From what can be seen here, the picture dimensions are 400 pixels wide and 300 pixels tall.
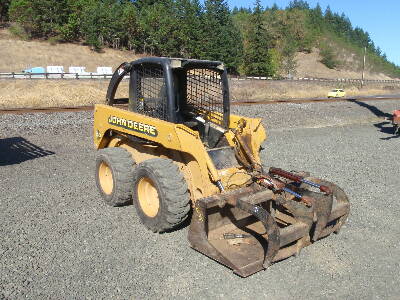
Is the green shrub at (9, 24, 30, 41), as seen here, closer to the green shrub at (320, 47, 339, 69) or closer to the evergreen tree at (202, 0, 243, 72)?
the evergreen tree at (202, 0, 243, 72)

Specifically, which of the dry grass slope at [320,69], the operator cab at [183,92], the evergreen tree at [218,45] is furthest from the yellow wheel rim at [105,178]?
the dry grass slope at [320,69]

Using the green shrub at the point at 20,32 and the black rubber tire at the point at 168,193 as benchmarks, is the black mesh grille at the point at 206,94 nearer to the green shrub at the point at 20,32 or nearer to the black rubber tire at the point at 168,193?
the black rubber tire at the point at 168,193

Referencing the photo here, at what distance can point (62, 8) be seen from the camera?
60.8 metres

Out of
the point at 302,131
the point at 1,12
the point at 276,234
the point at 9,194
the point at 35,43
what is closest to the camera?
the point at 276,234

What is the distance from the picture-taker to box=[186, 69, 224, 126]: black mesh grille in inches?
247

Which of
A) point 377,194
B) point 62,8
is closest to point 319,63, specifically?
point 62,8

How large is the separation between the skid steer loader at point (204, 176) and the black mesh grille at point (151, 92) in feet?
0.05

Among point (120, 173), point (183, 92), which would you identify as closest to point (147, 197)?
point (120, 173)

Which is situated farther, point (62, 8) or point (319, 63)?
point (319, 63)

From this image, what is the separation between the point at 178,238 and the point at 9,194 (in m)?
3.37

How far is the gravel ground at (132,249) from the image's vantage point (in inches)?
170

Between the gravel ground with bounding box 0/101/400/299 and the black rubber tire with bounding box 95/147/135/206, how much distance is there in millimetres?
191

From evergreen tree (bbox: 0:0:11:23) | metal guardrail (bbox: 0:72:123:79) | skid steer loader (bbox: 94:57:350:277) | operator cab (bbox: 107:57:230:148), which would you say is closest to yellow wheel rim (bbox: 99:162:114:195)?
skid steer loader (bbox: 94:57:350:277)

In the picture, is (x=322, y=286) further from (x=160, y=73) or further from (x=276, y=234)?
(x=160, y=73)
